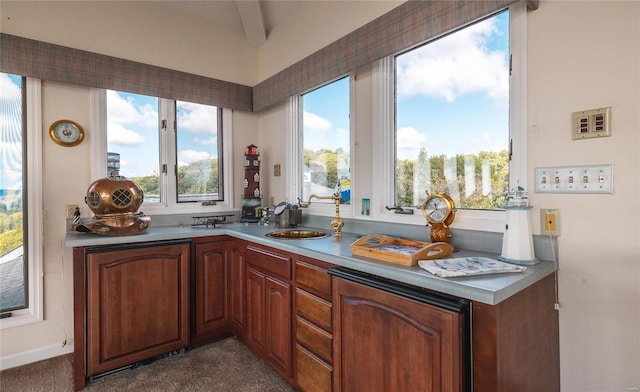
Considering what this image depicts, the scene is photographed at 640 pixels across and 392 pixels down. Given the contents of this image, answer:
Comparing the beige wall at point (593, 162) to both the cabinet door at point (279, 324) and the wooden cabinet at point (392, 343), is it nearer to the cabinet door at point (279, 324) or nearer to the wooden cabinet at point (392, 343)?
the wooden cabinet at point (392, 343)

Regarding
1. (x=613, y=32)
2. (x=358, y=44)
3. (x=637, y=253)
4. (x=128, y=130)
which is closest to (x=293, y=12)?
(x=358, y=44)

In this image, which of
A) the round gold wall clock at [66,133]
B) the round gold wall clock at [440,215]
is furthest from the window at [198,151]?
the round gold wall clock at [440,215]

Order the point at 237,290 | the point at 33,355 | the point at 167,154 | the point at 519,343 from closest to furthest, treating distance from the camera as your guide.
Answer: the point at 519,343 < the point at 33,355 < the point at 237,290 < the point at 167,154

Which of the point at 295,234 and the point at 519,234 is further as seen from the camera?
the point at 295,234

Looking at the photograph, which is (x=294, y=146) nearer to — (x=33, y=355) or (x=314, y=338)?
(x=314, y=338)

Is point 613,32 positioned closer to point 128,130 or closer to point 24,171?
point 128,130

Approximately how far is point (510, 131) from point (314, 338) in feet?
4.67

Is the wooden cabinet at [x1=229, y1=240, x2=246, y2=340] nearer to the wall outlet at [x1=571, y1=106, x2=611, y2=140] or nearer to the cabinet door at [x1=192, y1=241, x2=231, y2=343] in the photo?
the cabinet door at [x1=192, y1=241, x2=231, y2=343]

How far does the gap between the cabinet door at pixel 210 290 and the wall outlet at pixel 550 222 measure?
6.73 ft

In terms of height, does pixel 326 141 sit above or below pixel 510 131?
above

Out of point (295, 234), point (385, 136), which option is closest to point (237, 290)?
→ point (295, 234)

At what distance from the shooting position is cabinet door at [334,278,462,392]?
3.49 feet

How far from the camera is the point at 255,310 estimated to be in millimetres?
2166

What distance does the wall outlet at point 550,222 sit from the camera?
1339 mm
